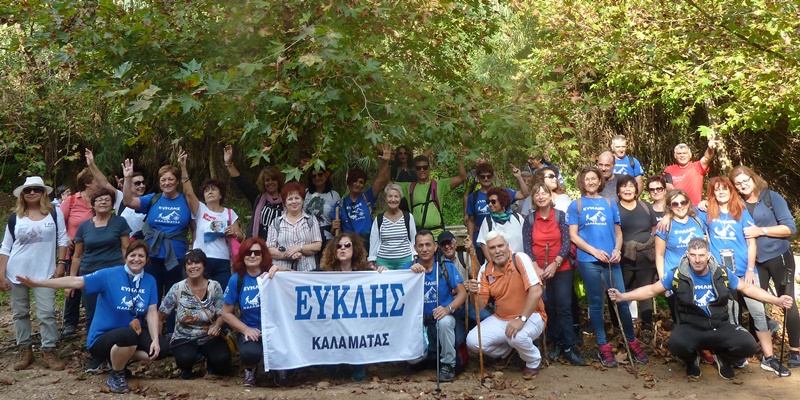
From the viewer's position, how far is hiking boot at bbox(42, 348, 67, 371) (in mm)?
6874

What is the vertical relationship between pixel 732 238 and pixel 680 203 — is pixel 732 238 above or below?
below

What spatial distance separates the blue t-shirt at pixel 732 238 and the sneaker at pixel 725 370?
2.90ft

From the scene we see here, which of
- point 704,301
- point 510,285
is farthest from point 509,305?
point 704,301

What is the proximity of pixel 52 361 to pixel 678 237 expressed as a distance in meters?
6.60

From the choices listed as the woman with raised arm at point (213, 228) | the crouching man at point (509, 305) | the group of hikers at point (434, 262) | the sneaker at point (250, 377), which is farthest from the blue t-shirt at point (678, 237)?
the woman with raised arm at point (213, 228)

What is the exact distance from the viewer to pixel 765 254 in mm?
6777

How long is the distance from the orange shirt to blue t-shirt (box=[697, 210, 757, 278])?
1925mm

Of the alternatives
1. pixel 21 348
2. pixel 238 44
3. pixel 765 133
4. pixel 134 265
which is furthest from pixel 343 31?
pixel 765 133

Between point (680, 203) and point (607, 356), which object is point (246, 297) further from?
point (680, 203)

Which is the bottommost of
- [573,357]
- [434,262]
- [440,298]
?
[573,357]

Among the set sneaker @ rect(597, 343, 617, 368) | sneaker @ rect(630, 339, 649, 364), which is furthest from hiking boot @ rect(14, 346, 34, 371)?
sneaker @ rect(630, 339, 649, 364)

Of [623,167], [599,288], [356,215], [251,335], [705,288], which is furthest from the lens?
[623,167]

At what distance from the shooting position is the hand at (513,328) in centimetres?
635

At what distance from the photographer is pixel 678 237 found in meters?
6.80
